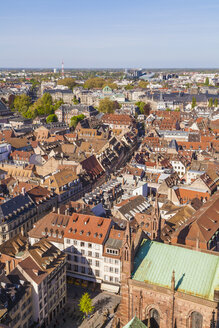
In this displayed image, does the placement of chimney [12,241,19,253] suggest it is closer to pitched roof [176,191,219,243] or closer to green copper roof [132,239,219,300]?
green copper roof [132,239,219,300]

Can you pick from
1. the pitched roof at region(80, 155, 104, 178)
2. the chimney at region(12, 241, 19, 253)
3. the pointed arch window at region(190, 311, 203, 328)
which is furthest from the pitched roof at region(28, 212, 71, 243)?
the pitched roof at region(80, 155, 104, 178)

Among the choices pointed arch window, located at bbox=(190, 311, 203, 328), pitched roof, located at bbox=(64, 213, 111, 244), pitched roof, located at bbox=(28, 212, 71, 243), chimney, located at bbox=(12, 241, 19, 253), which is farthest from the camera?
pitched roof, located at bbox=(28, 212, 71, 243)

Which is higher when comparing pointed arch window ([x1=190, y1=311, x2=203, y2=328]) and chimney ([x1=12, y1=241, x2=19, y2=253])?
pointed arch window ([x1=190, y1=311, x2=203, y2=328])

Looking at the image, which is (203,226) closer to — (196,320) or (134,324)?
(196,320)

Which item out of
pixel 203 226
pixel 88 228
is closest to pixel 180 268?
pixel 203 226

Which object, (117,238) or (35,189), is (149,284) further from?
(35,189)

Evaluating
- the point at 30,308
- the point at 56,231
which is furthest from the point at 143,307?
the point at 56,231

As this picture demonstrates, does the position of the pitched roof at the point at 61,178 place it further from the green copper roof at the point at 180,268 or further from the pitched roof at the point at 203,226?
the green copper roof at the point at 180,268

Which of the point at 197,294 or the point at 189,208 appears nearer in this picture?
the point at 197,294

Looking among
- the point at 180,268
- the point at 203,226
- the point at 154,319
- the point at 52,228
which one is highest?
the point at 180,268
